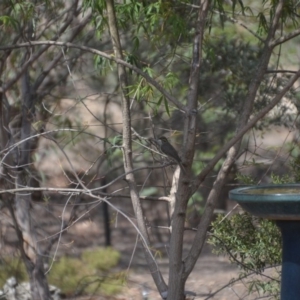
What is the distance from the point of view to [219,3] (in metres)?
5.50

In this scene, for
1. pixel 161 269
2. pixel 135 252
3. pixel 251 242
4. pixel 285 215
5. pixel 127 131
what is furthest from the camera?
pixel 135 252

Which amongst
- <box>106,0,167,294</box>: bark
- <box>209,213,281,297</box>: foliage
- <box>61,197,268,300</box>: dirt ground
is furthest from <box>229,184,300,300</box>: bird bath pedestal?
<box>61,197,268,300</box>: dirt ground

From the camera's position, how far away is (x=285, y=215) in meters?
4.53

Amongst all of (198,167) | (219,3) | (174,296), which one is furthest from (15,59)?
(174,296)

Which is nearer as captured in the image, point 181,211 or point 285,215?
point 285,215

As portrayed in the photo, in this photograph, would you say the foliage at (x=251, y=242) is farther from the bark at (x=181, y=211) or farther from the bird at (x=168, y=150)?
the bird at (x=168, y=150)

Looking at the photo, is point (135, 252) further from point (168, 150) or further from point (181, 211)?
point (168, 150)

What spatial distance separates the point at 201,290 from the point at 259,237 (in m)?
3.79

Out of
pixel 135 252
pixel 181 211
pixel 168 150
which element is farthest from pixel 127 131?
pixel 135 252

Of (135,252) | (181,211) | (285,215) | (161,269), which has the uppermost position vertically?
(135,252)

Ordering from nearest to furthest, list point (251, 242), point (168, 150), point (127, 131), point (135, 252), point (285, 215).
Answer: point (285, 215), point (168, 150), point (127, 131), point (251, 242), point (135, 252)

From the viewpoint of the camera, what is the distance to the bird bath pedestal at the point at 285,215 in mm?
4445

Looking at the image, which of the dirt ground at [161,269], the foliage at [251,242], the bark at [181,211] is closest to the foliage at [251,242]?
the foliage at [251,242]

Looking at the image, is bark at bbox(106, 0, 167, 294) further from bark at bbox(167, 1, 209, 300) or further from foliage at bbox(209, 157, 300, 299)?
foliage at bbox(209, 157, 300, 299)
